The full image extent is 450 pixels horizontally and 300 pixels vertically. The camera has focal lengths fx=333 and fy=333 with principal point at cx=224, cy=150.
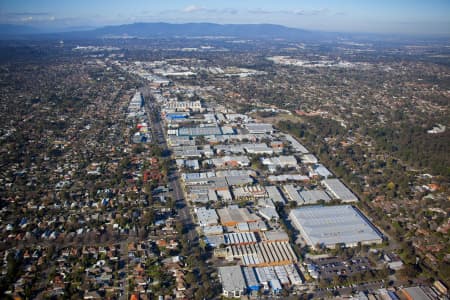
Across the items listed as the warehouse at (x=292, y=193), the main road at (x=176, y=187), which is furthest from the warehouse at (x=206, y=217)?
the warehouse at (x=292, y=193)

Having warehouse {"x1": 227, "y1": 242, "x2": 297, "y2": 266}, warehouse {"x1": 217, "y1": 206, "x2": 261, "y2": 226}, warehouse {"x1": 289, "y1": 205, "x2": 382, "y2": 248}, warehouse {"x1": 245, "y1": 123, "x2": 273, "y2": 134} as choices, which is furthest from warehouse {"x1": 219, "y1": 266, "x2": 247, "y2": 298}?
warehouse {"x1": 245, "y1": 123, "x2": 273, "y2": 134}

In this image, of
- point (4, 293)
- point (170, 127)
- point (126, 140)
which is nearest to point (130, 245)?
point (4, 293)

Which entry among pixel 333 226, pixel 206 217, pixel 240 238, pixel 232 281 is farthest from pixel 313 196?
pixel 232 281

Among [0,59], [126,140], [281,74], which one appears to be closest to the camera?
[126,140]

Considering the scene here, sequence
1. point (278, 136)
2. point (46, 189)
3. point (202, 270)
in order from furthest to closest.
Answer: point (278, 136) → point (46, 189) → point (202, 270)

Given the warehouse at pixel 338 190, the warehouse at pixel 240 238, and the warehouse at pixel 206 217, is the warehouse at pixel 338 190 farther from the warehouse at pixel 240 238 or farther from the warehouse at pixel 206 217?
the warehouse at pixel 206 217

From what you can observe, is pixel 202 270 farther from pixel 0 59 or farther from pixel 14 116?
pixel 0 59

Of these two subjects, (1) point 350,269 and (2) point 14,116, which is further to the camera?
(2) point 14,116

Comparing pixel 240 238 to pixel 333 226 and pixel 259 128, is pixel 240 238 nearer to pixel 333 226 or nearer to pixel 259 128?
Result: pixel 333 226
